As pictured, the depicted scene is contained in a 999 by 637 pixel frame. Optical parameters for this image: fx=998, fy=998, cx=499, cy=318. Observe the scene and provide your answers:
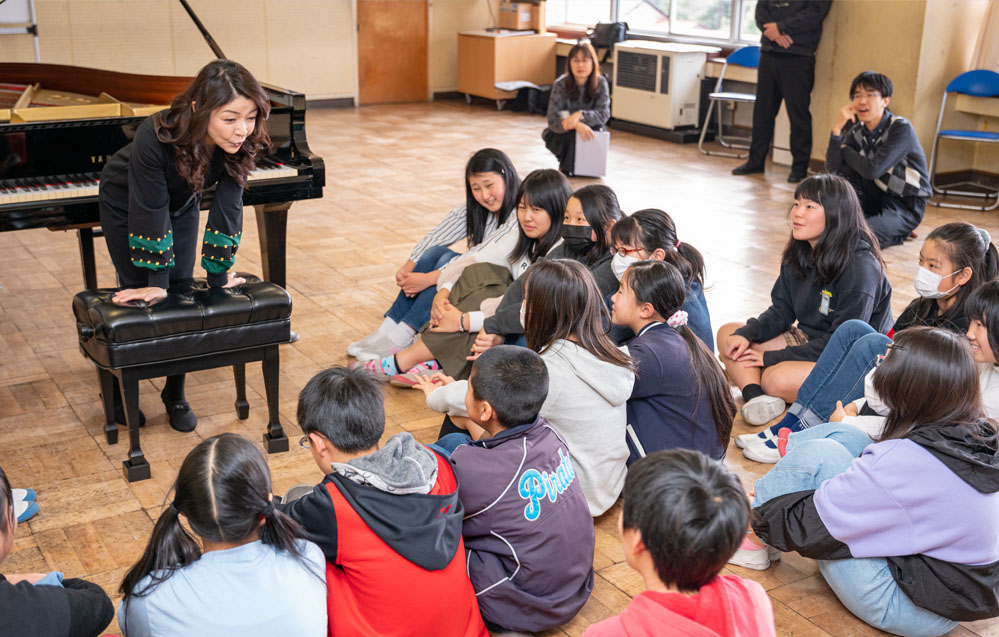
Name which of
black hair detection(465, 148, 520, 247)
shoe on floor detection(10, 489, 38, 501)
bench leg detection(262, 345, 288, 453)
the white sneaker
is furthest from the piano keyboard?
the white sneaker

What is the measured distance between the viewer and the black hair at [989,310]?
2439 millimetres

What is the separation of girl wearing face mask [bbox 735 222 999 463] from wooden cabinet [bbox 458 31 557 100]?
7229 mm

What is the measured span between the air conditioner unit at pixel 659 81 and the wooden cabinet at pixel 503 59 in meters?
1.34

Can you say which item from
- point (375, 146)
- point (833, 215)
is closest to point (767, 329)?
point (833, 215)

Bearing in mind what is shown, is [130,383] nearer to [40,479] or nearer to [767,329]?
[40,479]

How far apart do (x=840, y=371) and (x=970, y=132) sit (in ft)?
13.8

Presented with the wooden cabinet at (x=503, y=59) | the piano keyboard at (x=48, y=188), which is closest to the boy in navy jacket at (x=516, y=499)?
the piano keyboard at (x=48, y=188)

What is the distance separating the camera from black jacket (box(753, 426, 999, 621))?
204cm

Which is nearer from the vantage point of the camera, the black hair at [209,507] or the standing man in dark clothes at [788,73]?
the black hair at [209,507]

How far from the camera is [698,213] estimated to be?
6.10 metres

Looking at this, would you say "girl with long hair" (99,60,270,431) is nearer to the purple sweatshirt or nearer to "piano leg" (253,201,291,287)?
"piano leg" (253,201,291,287)

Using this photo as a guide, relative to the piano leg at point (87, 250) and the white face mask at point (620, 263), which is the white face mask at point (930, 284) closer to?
the white face mask at point (620, 263)

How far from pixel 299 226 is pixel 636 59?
13.1 feet

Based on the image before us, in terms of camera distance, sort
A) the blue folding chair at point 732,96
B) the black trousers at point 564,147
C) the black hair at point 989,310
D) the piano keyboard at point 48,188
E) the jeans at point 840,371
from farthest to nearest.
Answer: the blue folding chair at point 732,96
the black trousers at point 564,147
the piano keyboard at point 48,188
the jeans at point 840,371
the black hair at point 989,310
